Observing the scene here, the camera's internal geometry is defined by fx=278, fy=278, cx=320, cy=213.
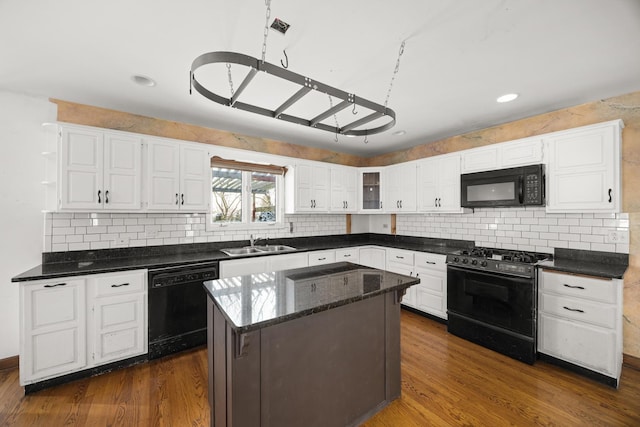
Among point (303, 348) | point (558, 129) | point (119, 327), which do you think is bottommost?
point (119, 327)

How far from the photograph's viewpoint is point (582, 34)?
1814 mm

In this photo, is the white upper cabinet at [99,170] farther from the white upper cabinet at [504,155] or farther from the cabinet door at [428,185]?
the white upper cabinet at [504,155]

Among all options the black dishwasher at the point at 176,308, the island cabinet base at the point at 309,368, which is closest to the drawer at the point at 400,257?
the island cabinet base at the point at 309,368

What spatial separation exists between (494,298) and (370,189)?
2494 mm

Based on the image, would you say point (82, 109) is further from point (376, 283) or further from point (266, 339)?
point (376, 283)

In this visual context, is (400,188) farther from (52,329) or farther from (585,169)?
(52,329)

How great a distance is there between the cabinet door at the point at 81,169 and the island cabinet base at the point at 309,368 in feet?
6.25

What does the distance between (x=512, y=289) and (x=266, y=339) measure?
2578mm

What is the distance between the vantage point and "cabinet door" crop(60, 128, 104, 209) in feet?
8.55

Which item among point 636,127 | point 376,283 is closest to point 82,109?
point 376,283

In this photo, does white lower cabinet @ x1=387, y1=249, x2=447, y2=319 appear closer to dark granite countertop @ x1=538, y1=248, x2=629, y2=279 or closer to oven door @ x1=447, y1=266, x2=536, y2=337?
oven door @ x1=447, y1=266, x2=536, y2=337

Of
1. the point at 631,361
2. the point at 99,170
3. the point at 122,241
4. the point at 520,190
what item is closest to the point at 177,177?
the point at 99,170

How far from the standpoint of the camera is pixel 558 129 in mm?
3029

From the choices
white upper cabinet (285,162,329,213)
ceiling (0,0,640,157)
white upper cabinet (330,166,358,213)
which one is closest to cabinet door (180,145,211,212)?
ceiling (0,0,640,157)
